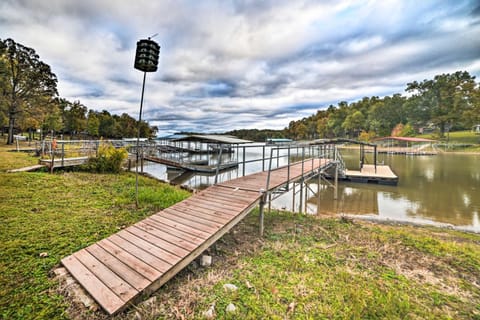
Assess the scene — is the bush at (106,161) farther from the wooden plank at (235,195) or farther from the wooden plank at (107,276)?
the wooden plank at (107,276)

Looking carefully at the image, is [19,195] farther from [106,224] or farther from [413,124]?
[413,124]

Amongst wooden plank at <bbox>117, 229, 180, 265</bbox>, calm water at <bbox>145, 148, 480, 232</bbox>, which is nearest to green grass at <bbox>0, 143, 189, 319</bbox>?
wooden plank at <bbox>117, 229, 180, 265</bbox>

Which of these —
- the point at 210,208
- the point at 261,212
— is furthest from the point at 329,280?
the point at 210,208

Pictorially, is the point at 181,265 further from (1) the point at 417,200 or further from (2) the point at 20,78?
(2) the point at 20,78

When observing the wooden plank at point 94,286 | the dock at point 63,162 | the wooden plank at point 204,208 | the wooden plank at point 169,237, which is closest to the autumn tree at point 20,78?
the dock at point 63,162

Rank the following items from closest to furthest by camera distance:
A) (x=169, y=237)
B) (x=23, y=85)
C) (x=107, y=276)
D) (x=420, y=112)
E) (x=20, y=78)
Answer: (x=107, y=276) < (x=169, y=237) < (x=20, y=78) < (x=23, y=85) < (x=420, y=112)

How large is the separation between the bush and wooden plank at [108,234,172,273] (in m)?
7.42

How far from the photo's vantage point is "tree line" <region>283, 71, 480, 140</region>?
1597 inches

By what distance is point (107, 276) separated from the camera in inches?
90.2

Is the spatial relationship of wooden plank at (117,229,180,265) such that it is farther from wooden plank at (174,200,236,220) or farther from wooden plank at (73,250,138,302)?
wooden plank at (174,200,236,220)

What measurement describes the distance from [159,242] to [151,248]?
0.15 metres

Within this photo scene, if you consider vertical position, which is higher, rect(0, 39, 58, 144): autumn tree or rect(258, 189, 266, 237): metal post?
rect(0, 39, 58, 144): autumn tree

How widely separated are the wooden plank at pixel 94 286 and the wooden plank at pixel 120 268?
170 mm

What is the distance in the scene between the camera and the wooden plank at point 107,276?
2.05 metres
